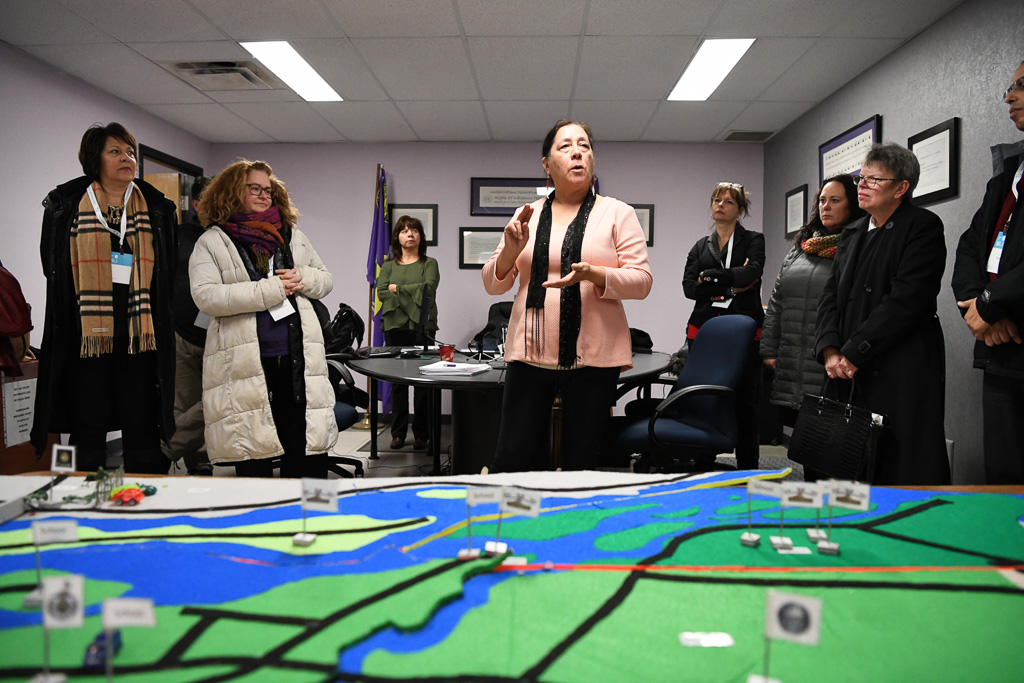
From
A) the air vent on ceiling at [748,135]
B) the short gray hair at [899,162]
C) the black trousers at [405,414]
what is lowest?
the black trousers at [405,414]

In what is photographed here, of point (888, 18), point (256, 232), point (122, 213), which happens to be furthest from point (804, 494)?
point (888, 18)

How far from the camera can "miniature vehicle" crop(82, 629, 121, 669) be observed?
0.58m

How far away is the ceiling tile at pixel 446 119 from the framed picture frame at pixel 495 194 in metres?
0.45

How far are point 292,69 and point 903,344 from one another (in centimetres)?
407

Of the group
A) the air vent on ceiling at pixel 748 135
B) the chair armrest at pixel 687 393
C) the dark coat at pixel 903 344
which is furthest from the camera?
the air vent on ceiling at pixel 748 135

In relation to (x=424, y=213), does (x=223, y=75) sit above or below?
above

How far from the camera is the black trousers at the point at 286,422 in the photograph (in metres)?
2.17

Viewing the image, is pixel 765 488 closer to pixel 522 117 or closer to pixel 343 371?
pixel 343 371

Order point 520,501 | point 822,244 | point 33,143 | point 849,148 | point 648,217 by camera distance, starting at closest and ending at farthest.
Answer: point 520,501
point 822,244
point 33,143
point 849,148
point 648,217

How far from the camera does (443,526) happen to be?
0.96 metres

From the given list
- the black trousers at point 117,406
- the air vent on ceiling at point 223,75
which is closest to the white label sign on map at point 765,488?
the black trousers at point 117,406

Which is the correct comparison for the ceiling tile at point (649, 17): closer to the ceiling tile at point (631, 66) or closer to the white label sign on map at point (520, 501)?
the ceiling tile at point (631, 66)

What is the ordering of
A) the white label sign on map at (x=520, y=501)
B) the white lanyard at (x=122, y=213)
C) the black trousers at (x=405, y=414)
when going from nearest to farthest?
the white label sign on map at (x=520, y=501) → the white lanyard at (x=122, y=213) → the black trousers at (x=405, y=414)

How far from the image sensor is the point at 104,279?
2.17 meters
